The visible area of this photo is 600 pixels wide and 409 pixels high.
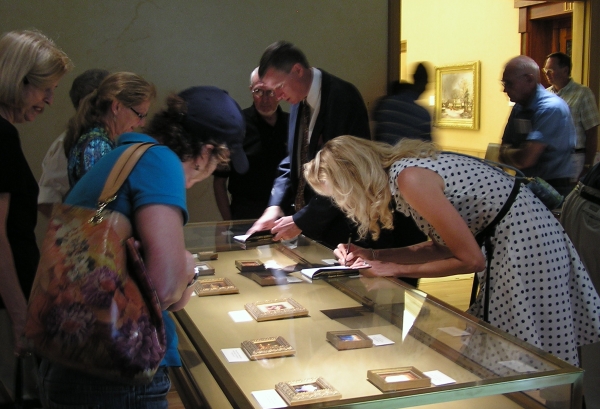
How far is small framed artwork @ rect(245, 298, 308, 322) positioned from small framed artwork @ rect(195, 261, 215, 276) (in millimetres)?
495

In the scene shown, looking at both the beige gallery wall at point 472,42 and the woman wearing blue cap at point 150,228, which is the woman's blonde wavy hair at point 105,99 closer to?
the woman wearing blue cap at point 150,228

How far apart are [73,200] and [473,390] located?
1.00m

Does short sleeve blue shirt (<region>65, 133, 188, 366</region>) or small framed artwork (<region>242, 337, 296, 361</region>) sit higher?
short sleeve blue shirt (<region>65, 133, 188, 366</region>)

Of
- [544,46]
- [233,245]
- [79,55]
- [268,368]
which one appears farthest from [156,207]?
[544,46]

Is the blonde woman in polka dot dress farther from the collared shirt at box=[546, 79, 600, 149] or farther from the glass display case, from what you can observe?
the collared shirt at box=[546, 79, 600, 149]

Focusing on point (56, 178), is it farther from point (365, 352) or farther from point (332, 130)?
point (365, 352)

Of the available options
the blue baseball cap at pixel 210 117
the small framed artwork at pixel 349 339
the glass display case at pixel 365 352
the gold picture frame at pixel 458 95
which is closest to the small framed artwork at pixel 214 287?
the glass display case at pixel 365 352

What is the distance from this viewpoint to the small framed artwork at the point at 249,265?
2.83m

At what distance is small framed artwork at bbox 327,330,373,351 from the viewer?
1915 millimetres

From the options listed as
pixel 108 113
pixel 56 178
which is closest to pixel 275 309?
pixel 108 113

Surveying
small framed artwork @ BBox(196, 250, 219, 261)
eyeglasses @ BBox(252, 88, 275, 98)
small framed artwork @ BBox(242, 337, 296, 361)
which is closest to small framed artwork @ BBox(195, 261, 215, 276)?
small framed artwork @ BBox(196, 250, 219, 261)

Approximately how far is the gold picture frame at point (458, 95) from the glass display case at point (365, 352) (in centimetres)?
585

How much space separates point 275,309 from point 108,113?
118cm

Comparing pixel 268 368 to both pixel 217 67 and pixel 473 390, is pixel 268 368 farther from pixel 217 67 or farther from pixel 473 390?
pixel 217 67
